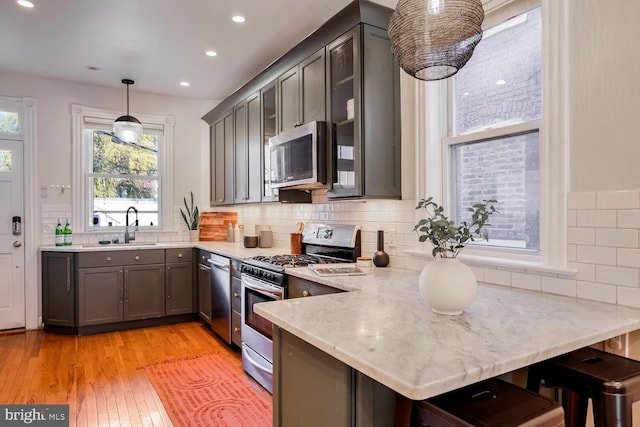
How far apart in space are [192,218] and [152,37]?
2445 mm

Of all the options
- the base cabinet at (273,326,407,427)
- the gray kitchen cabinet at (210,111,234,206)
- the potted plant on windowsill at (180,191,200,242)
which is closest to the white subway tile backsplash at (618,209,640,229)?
the base cabinet at (273,326,407,427)

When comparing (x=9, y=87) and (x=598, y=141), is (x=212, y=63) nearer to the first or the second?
(x=9, y=87)

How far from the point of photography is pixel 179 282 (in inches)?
181

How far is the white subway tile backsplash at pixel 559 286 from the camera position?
175 cm

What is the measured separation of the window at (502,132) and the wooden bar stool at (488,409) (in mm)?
1017

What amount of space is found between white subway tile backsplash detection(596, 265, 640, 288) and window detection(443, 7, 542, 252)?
357 millimetres

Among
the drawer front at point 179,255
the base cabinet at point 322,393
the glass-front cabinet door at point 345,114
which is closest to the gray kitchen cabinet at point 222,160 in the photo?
the drawer front at point 179,255

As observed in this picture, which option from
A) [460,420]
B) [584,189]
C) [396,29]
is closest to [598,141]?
[584,189]

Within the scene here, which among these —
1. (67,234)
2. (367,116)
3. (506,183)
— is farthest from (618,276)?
(67,234)

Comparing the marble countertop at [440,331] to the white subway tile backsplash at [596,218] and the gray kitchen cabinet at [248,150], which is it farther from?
the gray kitchen cabinet at [248,150]

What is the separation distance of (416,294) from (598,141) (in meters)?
1.00

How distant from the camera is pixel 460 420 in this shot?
3.48 feet

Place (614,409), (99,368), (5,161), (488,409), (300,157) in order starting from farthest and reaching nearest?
(5,161) → (99,368) → (300,157) → (614,409) → (488,409)

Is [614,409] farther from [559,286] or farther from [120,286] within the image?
[120,286]
